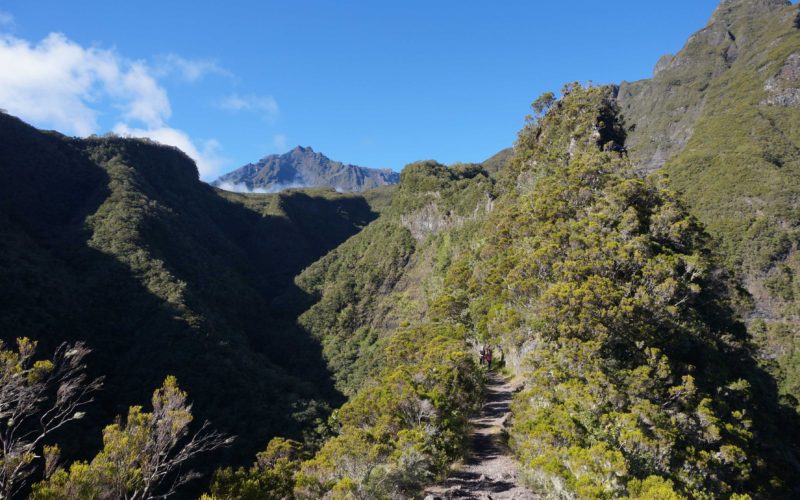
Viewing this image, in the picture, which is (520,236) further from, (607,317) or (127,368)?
(127,368)

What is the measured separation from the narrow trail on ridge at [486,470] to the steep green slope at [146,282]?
39.9 meters

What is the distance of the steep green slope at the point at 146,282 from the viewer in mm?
55531

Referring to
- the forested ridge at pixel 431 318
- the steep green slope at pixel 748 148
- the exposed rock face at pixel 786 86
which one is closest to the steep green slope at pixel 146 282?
the forested ridge at pixel 431 318

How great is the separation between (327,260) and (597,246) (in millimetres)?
97794

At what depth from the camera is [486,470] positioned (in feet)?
46.2

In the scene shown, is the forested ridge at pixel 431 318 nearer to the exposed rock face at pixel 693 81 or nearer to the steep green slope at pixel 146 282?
the steep green slope at pixel 146 282

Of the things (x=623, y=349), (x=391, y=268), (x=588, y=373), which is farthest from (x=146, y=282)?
(x=588, y=373)

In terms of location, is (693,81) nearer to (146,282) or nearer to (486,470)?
(146,282)

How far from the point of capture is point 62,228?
8912cm

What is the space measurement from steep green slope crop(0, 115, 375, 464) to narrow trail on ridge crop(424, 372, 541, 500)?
39916mm

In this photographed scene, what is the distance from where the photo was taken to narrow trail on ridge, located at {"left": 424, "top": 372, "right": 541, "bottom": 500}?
12.3m

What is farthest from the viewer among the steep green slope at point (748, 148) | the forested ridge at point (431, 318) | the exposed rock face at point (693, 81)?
the exposed rock face at point (693, 81)

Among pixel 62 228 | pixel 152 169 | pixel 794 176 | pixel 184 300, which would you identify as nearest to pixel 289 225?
pixel 152 169

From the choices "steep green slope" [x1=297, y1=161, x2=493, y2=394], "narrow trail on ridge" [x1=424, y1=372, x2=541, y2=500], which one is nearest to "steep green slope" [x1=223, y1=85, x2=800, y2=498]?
"narrow trail on ridge" [x1=424, y1=372, x2=541, y2=500]
